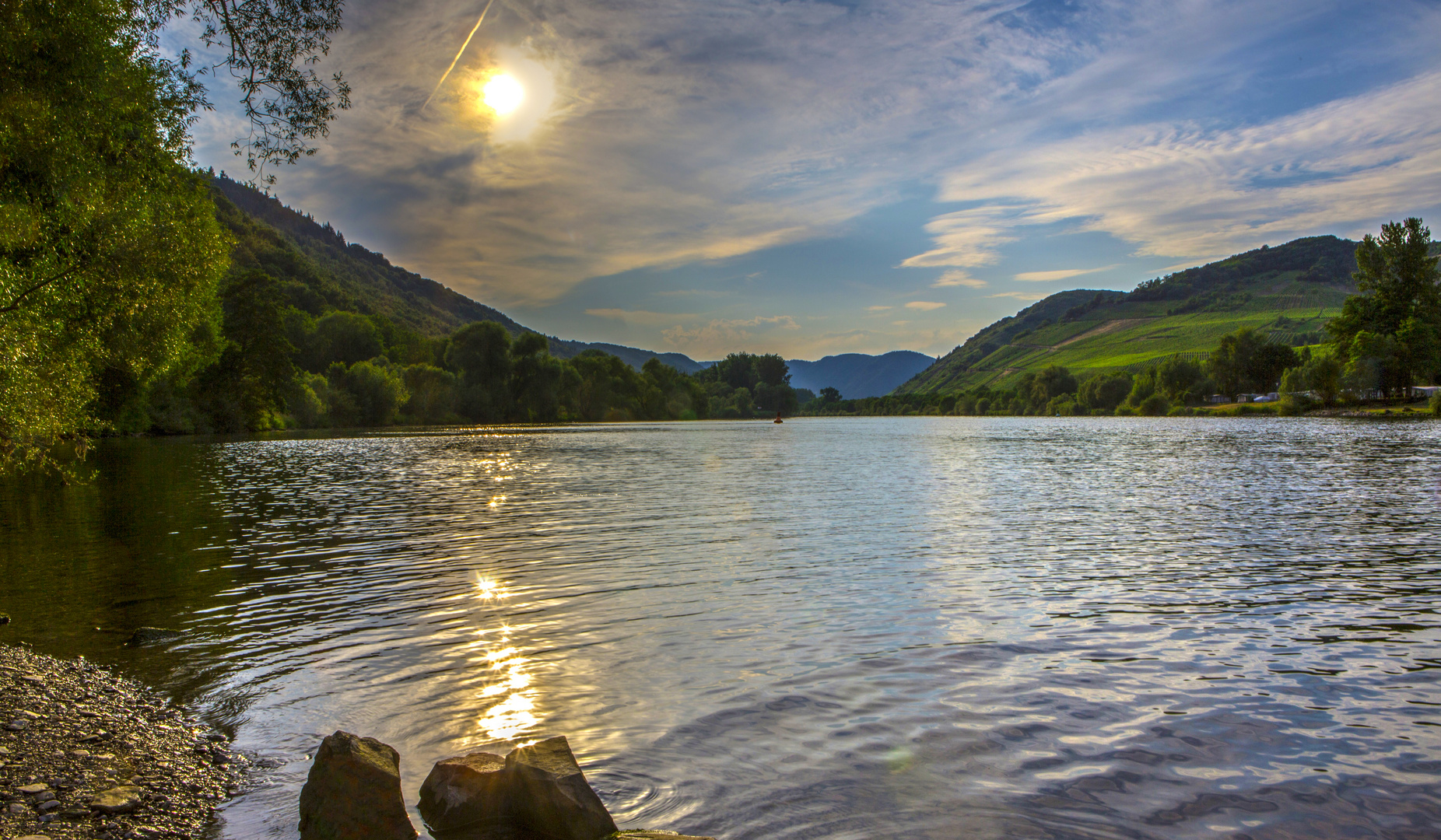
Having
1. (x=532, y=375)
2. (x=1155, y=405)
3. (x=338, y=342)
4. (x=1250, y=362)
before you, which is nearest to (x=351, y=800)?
(x=532, y=375)

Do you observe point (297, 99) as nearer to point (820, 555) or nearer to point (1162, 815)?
point (820, 555)

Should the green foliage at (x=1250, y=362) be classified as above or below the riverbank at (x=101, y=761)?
above

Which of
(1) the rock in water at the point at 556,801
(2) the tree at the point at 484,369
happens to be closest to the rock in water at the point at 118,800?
(1) the rock in water at the point at 556,801

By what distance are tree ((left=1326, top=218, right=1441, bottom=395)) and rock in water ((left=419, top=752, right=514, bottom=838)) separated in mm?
165271

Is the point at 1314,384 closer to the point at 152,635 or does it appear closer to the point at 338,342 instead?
the point at 152,635

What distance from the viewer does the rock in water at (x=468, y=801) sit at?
21.3 ft

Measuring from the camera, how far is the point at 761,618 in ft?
44.9

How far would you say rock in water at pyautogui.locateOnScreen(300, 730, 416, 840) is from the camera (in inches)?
242

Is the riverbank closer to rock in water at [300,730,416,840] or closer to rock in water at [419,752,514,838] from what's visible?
rock in water at [300,730,416,840]

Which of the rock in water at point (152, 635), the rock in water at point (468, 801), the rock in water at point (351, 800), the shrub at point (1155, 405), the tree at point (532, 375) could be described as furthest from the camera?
the shrub at point (1155, 405)

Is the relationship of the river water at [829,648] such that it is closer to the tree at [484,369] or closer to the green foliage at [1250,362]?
the tree at [484,369]

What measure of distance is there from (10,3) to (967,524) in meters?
27.5

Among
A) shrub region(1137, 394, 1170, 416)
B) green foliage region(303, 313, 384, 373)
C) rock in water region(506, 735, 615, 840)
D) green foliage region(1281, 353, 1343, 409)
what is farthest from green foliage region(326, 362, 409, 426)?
shrub region(1137, 394, 1170, 416)

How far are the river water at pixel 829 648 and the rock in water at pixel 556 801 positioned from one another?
640mm
